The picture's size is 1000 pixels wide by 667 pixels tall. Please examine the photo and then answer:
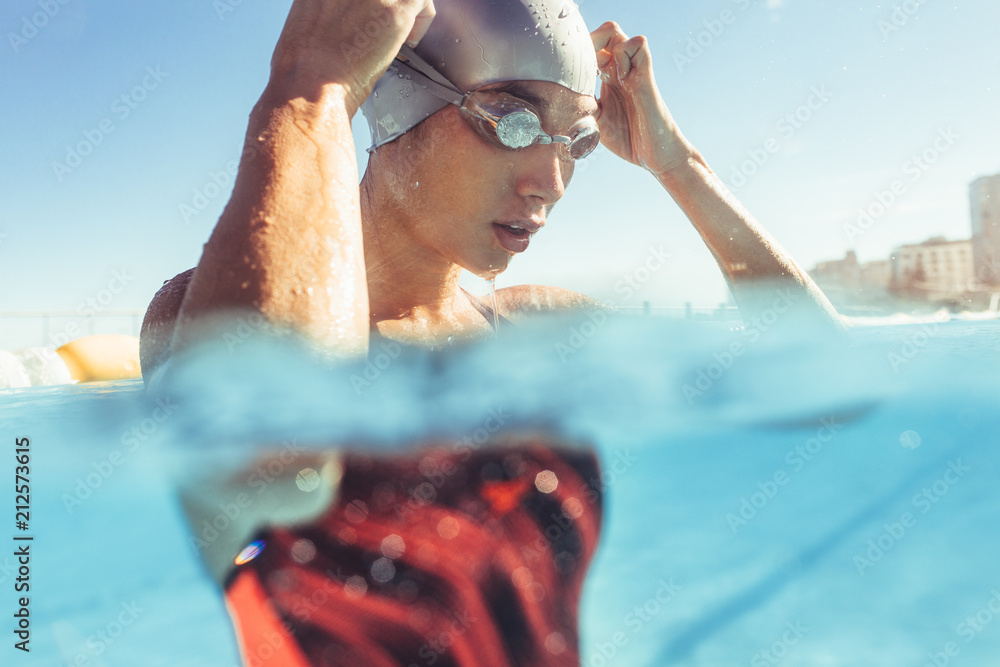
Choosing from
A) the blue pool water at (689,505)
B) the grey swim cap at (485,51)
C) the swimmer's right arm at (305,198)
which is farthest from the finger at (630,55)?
the swimmer's right arm at (305,198)

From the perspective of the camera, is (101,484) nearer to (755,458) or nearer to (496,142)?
(496,142)

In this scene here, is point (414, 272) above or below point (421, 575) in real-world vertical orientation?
above

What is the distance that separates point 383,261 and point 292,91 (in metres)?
1.05

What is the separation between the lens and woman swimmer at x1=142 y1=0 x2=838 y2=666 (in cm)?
111

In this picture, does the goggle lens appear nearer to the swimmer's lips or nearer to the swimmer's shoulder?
the swimmer's lips

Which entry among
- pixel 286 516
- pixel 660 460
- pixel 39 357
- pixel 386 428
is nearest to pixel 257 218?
pixel 286 516

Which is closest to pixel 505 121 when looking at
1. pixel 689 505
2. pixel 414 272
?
pixel 414 272

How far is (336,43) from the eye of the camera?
4.24ft

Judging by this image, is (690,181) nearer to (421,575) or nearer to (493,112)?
(493,112)

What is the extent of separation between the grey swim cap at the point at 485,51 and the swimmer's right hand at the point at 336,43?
0.69m

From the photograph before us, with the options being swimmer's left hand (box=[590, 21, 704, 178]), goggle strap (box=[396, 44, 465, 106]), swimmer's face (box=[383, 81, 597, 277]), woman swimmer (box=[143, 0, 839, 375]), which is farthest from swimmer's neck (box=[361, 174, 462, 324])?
swimmer's left hand (box=[590, 21, 704, 178])

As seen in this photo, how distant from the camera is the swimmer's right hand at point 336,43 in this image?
126 cm

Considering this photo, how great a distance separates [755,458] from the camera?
3.06 m

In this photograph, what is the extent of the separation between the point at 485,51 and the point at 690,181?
132cm
